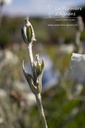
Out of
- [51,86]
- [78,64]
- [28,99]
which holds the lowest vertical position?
[51,86]

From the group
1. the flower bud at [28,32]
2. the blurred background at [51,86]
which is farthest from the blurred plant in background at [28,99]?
the flower bud at [28,32]

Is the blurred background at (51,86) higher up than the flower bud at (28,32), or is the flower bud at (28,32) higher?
the flower bud at (28,32)

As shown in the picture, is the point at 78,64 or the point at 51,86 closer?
the point at 78,64

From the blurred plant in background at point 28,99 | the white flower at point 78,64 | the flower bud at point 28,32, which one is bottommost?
the blurred plant in background at point 28,99

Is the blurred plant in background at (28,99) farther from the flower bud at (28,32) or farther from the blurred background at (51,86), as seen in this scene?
the flower bud at (28,32)

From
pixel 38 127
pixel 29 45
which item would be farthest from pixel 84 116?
pixel 29 45

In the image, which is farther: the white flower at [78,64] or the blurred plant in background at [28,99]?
the blurred plant in background at [28,99]

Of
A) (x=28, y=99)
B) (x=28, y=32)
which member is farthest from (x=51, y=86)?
(x=28, y=32)

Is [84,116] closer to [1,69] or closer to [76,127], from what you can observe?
[76,127]

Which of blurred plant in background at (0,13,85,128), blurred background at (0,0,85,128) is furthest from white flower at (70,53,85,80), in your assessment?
blurred plant in background at (0,13,85,128)

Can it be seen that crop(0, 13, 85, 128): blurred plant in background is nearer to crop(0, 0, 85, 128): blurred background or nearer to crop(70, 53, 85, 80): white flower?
crop(0, 0, 85, 128): blurred background

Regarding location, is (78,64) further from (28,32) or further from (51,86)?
(51,86)
